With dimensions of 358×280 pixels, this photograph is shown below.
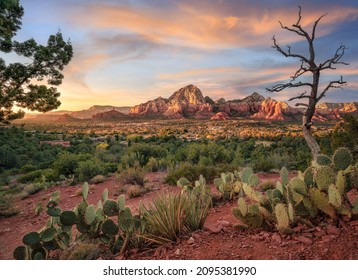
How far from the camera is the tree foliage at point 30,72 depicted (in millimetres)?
10883

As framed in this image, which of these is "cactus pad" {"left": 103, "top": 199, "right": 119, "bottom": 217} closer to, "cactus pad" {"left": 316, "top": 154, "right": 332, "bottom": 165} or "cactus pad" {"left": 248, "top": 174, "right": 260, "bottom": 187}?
"cactus pad" {"left": 248, "top": 174, "right": 260, "bottom": 187}

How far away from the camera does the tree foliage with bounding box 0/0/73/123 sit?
10.9 metres

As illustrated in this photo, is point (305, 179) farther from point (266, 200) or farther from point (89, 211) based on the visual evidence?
point (89, 211)

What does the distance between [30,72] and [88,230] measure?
9.50 m

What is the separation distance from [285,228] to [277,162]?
37.1ft

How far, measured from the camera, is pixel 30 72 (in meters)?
12.2

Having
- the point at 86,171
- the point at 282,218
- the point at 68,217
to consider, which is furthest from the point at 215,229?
the point at 86,171

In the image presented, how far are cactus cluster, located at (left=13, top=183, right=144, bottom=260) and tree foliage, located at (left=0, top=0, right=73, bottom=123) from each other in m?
7.43

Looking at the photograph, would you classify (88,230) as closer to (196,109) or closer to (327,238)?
(327,238)

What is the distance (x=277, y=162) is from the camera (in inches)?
566

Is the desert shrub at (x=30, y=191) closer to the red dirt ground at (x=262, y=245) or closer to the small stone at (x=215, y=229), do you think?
the red dirt ground at (x=262, y=245)

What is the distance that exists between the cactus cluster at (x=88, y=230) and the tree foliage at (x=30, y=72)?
743 centimetres
